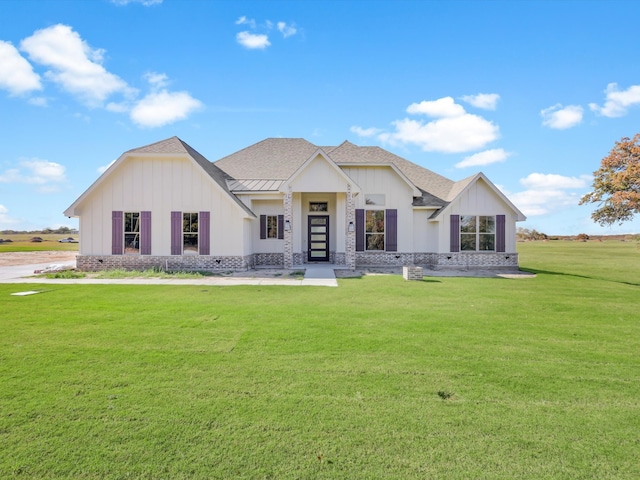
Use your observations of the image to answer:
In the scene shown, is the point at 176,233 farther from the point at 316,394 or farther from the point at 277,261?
the point at 316,394

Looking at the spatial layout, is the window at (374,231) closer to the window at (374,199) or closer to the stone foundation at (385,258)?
the stone foundation at (385,258)

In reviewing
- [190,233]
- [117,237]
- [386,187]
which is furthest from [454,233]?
[117,237]

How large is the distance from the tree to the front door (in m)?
14.0

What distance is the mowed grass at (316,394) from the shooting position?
286 cm

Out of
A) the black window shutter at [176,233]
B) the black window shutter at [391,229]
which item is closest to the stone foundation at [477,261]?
the black window shutter at [391,229]

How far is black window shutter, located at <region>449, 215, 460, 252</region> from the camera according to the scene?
725 inches

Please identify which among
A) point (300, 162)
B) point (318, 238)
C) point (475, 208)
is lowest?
point (318, 238)

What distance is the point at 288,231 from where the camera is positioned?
56.0ft

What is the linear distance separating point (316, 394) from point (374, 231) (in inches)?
614

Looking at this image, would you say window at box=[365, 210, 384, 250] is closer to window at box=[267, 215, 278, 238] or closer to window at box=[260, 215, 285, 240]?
window at box=[260, 215, 285, 240]

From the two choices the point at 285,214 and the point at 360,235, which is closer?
the point at 285,214

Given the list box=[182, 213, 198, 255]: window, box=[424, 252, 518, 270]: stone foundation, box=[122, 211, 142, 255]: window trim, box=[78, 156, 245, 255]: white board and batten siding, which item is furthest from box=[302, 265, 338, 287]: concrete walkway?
box=[122, 211, 142, 255]: window trim

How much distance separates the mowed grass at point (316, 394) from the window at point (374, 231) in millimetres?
11096

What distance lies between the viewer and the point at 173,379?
170 inches
